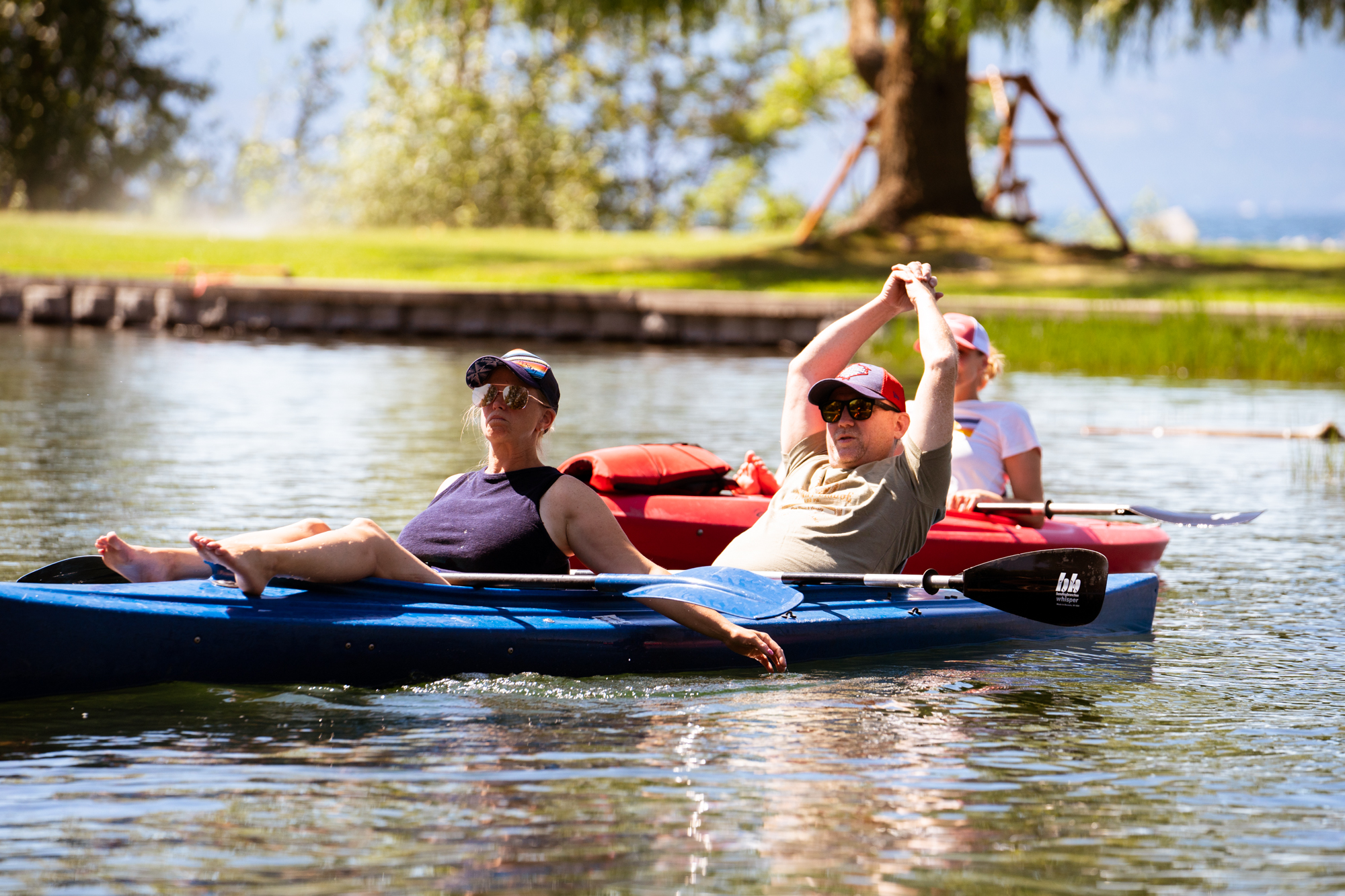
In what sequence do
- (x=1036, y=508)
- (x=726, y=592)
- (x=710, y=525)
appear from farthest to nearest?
(x=710, y=525), (x=1036, y=508), (x=726, y=592)

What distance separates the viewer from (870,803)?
404 cm

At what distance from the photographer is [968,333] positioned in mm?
6508

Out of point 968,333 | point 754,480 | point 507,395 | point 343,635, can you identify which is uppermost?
point 968,333

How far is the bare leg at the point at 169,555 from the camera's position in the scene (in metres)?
4.79

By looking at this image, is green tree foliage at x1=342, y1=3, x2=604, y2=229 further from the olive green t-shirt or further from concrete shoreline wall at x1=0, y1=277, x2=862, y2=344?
the olive green t-shirt

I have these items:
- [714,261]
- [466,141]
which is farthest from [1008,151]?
[466,141]

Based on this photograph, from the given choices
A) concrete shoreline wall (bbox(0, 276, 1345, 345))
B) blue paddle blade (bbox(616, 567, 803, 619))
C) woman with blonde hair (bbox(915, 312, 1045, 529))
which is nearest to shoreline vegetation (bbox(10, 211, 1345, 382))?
concrete shoreline wall (bbox(0, 276, 1345, 345))

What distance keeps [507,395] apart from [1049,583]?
1.84m

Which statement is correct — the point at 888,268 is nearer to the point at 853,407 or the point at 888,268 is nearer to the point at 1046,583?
the point at 1046,583

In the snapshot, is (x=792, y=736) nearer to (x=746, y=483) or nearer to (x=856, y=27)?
(x=746, y=483)

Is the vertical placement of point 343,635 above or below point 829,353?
below

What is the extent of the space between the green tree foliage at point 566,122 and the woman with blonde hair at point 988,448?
21.0 metres

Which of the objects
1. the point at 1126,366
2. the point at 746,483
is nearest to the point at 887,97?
the point at 1126,366

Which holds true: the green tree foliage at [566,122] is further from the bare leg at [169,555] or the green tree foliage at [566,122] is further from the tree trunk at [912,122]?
the bare leg at [169,555]
